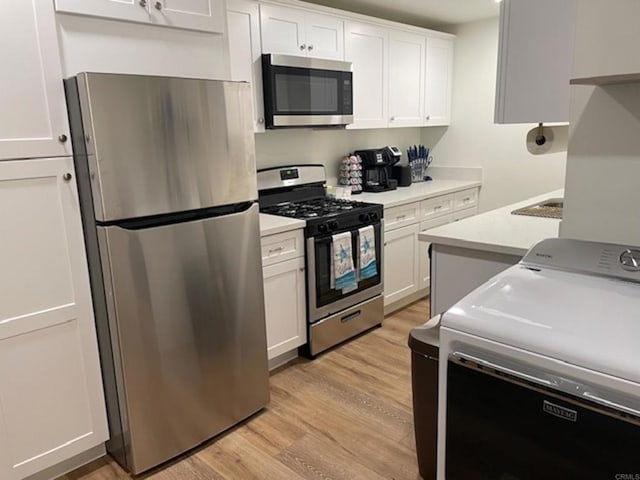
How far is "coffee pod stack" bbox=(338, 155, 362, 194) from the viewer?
3.75 metres

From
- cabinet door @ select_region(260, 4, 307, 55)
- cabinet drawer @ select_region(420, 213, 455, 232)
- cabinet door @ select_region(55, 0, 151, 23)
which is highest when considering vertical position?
cabinet door @ select_region(260, 4, 307, 55)

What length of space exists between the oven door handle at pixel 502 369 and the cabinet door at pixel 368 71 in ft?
8.25

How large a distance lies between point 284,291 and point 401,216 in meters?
1.20

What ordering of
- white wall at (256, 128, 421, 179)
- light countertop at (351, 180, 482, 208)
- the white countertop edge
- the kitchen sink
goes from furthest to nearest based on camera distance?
light countertop at (351, 180, 482, 208)
white wall at (256, 128, 421, 179)
the kitchen sink
the white countertop edge

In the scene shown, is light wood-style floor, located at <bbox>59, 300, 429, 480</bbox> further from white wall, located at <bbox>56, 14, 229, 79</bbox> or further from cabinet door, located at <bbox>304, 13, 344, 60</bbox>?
cabinet door, located at <bbox>304, 13, 344, 60</bbox>

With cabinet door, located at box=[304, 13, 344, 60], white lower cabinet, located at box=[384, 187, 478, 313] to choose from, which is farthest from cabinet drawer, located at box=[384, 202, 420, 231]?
cabinet door, located at box=[304, 13, 344, 60]

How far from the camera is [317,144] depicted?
3633 millimetres

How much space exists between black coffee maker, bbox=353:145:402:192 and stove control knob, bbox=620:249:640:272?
2.51 meters

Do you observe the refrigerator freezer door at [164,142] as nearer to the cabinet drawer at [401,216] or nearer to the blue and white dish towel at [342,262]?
the blue and white dish towel at [342,262]

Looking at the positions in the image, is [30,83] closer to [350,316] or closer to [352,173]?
[350,316]

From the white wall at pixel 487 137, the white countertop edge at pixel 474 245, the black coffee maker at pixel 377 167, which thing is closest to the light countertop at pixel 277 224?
the white countertop edge at pixel 474 245

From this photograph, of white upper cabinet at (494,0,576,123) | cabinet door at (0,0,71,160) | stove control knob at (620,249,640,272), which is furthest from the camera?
cabinet door at (0,0,71,160)

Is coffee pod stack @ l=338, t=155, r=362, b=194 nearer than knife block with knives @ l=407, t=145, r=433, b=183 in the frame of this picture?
Yes

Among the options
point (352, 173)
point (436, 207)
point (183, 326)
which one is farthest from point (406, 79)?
point (183, 326)
